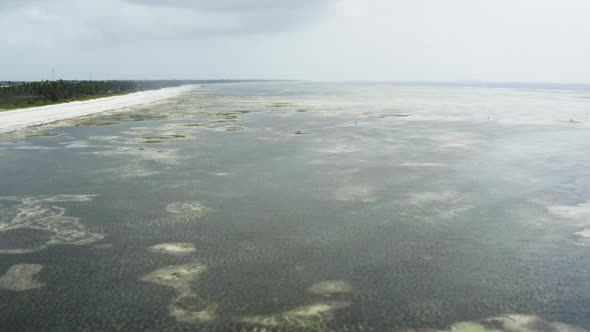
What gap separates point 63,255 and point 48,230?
A: 219cm

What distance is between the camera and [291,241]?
11250mm

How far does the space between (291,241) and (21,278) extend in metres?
5.91

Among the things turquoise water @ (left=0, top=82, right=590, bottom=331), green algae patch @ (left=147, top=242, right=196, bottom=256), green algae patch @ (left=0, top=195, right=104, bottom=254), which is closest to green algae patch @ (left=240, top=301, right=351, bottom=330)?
turquoise water @ (left=0, top=82, right=590, bottom=331)

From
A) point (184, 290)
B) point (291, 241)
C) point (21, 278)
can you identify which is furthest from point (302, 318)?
point (21, 278)

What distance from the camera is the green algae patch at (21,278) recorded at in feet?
28.6

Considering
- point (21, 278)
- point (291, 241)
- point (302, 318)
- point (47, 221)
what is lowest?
point (302, 318)

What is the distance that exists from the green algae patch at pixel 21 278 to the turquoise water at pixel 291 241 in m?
0.04

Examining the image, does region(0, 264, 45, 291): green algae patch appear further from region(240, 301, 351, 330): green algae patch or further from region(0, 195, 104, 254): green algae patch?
region(240, 301, 351, 330): green algae patch

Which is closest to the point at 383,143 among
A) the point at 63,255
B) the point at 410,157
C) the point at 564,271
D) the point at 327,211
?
the point at 410,157

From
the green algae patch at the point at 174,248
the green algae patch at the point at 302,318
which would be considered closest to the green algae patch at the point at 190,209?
the green algae patch at the point at 174,248

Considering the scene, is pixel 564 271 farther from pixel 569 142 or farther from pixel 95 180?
pixel 569 142

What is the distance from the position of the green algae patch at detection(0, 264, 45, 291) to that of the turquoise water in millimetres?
41

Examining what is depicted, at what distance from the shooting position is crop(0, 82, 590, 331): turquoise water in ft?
25.7

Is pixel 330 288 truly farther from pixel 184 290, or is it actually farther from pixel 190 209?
pixel 190 209
